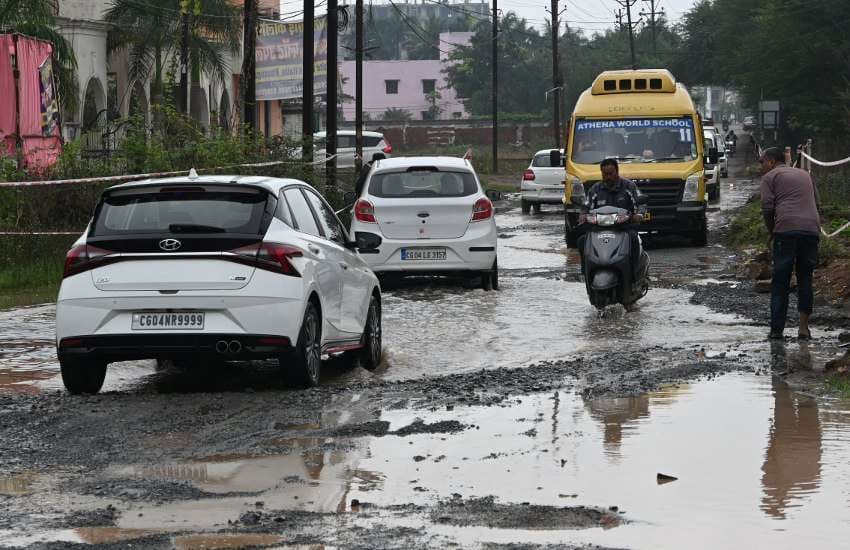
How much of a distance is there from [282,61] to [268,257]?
37.7 meters

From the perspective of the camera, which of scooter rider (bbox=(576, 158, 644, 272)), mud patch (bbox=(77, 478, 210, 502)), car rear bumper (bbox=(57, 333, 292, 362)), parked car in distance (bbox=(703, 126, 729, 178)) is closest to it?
mud patch (bbox=(77, 478, 210, 502))

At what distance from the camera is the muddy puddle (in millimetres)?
6633

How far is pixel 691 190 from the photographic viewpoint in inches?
1016

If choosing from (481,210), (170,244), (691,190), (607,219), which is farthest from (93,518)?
(691,190)

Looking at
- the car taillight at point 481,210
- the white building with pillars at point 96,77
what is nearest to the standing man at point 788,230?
the car taillight at point 481,210

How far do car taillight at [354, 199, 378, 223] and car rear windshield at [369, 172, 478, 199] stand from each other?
0.55ft

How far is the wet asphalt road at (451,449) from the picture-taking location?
261 inches

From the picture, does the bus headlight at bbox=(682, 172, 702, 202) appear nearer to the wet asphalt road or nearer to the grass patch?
the wet asphalt road

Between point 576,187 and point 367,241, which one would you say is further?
point 576,187

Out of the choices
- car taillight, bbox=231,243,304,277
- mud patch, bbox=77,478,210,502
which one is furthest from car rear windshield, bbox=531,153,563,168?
mud patch, bbox=77,478,210,502

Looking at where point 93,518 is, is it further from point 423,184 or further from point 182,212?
point 423,184

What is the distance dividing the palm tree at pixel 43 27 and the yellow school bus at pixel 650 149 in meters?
13.2

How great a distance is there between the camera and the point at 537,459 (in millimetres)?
8273

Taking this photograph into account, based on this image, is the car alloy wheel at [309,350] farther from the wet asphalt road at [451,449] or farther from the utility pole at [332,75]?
the utility pole at [332,75]
